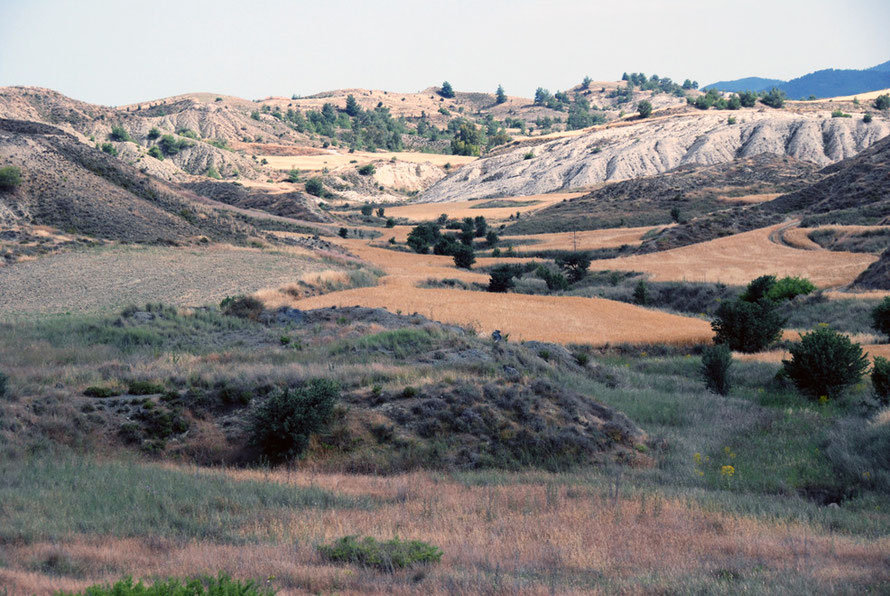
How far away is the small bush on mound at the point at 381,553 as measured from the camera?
7.26m

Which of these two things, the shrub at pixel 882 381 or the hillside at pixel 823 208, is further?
the hillside at pixel 823 208

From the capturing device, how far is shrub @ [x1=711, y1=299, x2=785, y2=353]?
86.2 ft

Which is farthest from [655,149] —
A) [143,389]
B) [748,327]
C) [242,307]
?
[143,389]

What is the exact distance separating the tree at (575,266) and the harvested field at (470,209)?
4520 centimetres

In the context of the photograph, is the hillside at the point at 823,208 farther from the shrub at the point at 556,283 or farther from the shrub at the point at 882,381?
the shrub at the point at 882,381

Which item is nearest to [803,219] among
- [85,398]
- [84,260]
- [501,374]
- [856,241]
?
[856,241]

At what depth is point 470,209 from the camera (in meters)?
106

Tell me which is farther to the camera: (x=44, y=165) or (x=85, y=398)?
(x=44, y=165)

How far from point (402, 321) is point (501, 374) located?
9.01 meters

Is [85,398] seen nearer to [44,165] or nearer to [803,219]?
[44,165]

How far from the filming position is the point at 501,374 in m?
17.5

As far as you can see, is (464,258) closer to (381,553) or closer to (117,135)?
(381,553)

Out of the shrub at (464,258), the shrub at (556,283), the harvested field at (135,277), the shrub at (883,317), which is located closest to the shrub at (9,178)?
the harvested field at (135,277)

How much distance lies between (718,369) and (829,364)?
3.01 meters
